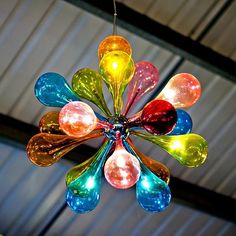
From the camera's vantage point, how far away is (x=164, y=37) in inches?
151

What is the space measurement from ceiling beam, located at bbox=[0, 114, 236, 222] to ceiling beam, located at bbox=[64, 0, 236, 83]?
1218 mm

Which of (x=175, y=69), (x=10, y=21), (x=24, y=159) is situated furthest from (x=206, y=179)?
(x=10, y=21)

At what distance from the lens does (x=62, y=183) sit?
15.4 ft

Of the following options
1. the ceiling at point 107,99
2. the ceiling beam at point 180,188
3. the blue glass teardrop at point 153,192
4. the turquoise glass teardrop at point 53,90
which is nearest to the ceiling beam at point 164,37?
the ceiling at point 107,99

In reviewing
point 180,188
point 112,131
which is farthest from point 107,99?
point 112,131

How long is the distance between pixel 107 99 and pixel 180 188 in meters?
1.37

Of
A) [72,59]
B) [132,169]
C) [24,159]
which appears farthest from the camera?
[24,159]

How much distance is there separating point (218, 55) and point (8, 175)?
221cm

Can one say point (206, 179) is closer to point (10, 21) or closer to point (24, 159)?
point (24, 159)

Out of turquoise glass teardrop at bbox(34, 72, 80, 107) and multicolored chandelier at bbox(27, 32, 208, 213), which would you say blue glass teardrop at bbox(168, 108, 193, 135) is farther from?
turquoise glass teardrop at bbox(34, 72, 80, 107)

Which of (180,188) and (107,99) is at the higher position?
(107,99)

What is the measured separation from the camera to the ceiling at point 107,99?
3793mm

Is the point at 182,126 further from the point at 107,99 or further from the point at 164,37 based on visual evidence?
the point at 107,99

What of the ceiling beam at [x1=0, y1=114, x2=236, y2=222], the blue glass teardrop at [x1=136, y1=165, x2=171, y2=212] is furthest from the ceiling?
the blue glass teardrop at [x1=136, y1=165, x2=171, y2=212]
